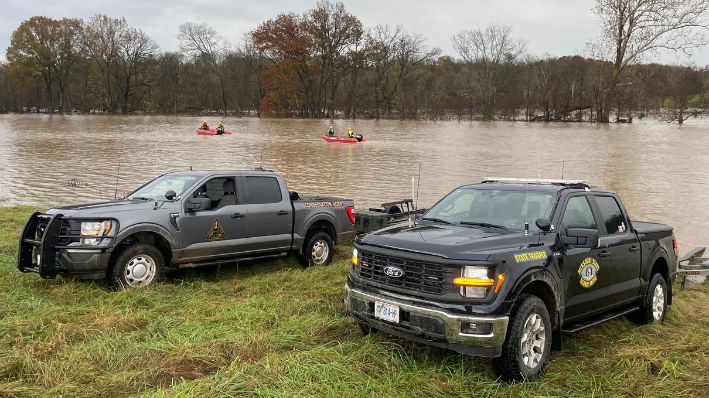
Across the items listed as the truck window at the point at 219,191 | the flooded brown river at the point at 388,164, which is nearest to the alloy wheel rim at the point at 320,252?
the truck window at the point at 219,191

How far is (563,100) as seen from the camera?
85.7 m

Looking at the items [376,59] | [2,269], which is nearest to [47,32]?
[376,59]

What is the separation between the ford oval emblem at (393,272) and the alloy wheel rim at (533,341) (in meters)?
1.14

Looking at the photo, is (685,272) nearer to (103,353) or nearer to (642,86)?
(103,353)

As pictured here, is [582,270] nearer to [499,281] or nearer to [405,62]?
[499,281]

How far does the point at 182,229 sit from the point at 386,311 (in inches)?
157

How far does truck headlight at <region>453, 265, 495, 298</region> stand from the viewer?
4914 mm

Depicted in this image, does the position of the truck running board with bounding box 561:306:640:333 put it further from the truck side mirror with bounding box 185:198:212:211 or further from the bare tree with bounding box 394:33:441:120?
the bare tree with bounding box 394:33:441:120

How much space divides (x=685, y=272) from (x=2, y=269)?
33.7 feet

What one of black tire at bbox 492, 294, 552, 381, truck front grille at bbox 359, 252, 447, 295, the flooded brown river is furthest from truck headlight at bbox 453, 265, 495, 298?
the flooded brown river

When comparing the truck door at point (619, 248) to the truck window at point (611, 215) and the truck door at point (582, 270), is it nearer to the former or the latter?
the truck window at point (611, 215)

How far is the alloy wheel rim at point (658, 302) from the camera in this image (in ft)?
23.5

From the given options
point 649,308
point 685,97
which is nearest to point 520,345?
point 649,308

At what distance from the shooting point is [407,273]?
523 cm
